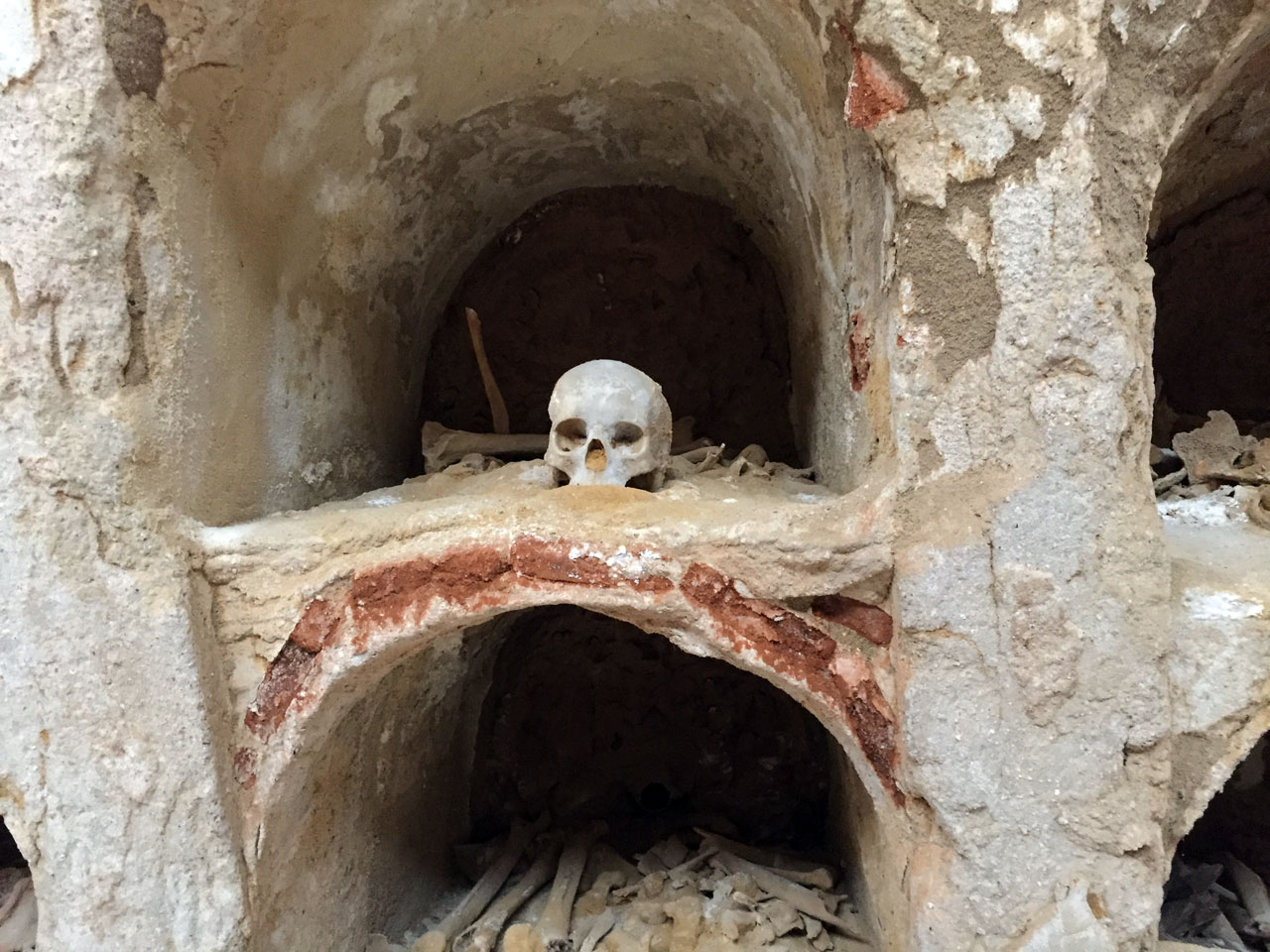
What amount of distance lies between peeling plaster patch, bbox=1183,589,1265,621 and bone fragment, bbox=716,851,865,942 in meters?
1.41

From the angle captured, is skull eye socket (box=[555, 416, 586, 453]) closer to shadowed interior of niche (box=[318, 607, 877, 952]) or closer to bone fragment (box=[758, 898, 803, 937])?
shadowed interior of niche (box=[318, 607, 877, 952])

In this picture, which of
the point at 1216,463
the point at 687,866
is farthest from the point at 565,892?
the point at 1216,463

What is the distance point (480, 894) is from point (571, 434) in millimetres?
1673

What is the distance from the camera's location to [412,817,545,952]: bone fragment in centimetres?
265

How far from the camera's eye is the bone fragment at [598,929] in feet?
8.59

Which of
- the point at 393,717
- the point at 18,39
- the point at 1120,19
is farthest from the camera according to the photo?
the point at 393,717

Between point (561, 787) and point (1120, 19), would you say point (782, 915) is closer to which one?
point (561, 787)

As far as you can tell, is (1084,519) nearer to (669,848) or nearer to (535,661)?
(669,848)

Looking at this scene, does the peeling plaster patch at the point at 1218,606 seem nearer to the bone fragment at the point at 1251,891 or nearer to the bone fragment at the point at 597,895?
the bone fragment at the point at 1251,891

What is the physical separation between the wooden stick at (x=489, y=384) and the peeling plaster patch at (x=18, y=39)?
144 cm

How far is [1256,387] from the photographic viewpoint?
313 centimetres

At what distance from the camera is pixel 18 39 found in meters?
1.82

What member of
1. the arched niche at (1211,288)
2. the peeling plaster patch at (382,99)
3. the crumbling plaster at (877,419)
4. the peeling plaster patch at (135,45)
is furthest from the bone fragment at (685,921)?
the peeling plaster patch at (135,45)

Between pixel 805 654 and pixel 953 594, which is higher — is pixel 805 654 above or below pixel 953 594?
below
